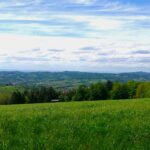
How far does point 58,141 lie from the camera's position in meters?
12.8

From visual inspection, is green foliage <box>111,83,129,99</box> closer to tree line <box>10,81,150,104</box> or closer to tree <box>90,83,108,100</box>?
tree line <box>10,81,150,104</box>

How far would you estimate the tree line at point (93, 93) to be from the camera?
353ft

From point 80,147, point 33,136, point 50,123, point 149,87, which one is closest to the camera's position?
point 80,147

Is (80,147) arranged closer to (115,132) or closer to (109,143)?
(109,143)

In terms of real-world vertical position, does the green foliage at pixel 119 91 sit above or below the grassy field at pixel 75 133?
below

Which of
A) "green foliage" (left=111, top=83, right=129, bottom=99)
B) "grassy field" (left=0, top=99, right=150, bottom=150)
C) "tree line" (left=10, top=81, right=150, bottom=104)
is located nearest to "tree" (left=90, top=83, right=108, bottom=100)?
"tree line" (left=10, top=81, right=150, bottom=104)

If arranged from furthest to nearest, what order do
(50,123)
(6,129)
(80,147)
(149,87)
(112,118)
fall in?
1. (149,87)
2. (112,118)
3. (50,123)
4. (6,129)
5. (80,147)

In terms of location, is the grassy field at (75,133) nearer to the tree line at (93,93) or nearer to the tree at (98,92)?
the tree line at (93,93)

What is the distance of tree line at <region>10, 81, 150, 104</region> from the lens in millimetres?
107450

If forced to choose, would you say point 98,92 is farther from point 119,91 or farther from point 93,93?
point 119,91

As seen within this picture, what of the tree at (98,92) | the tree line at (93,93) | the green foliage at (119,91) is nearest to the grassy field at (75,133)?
the tree line at (93,93)

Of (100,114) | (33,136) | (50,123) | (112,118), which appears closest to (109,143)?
(33,136)

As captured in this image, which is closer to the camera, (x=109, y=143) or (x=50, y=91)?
(x=109, y=143)

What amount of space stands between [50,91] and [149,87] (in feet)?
96.6
